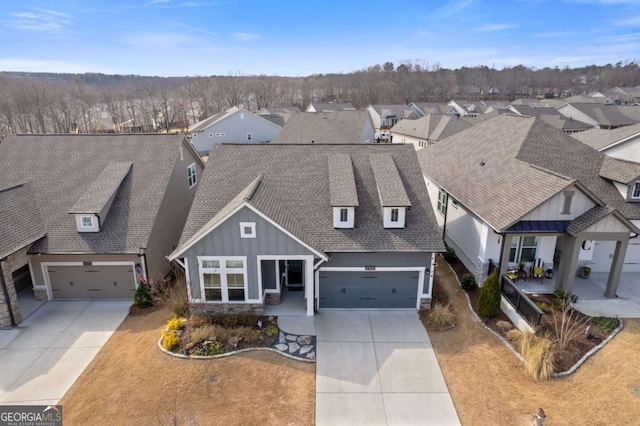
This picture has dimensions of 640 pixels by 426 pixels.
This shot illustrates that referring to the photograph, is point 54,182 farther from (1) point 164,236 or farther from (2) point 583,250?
(2) point 583,250

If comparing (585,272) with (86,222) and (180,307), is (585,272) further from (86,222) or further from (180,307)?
(86,222)

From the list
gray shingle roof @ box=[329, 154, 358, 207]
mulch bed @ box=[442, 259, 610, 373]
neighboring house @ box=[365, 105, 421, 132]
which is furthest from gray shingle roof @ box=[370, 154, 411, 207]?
neighboring house @ box=[365, 105, 421, 132]

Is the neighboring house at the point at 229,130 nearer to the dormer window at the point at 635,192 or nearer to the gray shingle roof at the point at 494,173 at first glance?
the gray shingle roof at the point at 494,173

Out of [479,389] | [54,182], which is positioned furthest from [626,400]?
[54,182]

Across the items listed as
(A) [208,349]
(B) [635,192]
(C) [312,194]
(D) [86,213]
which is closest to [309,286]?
(C) [312,194]

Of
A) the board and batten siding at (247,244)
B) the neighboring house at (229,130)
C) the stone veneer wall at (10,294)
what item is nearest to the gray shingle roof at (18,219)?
the stone veneer wall at (10,294)
